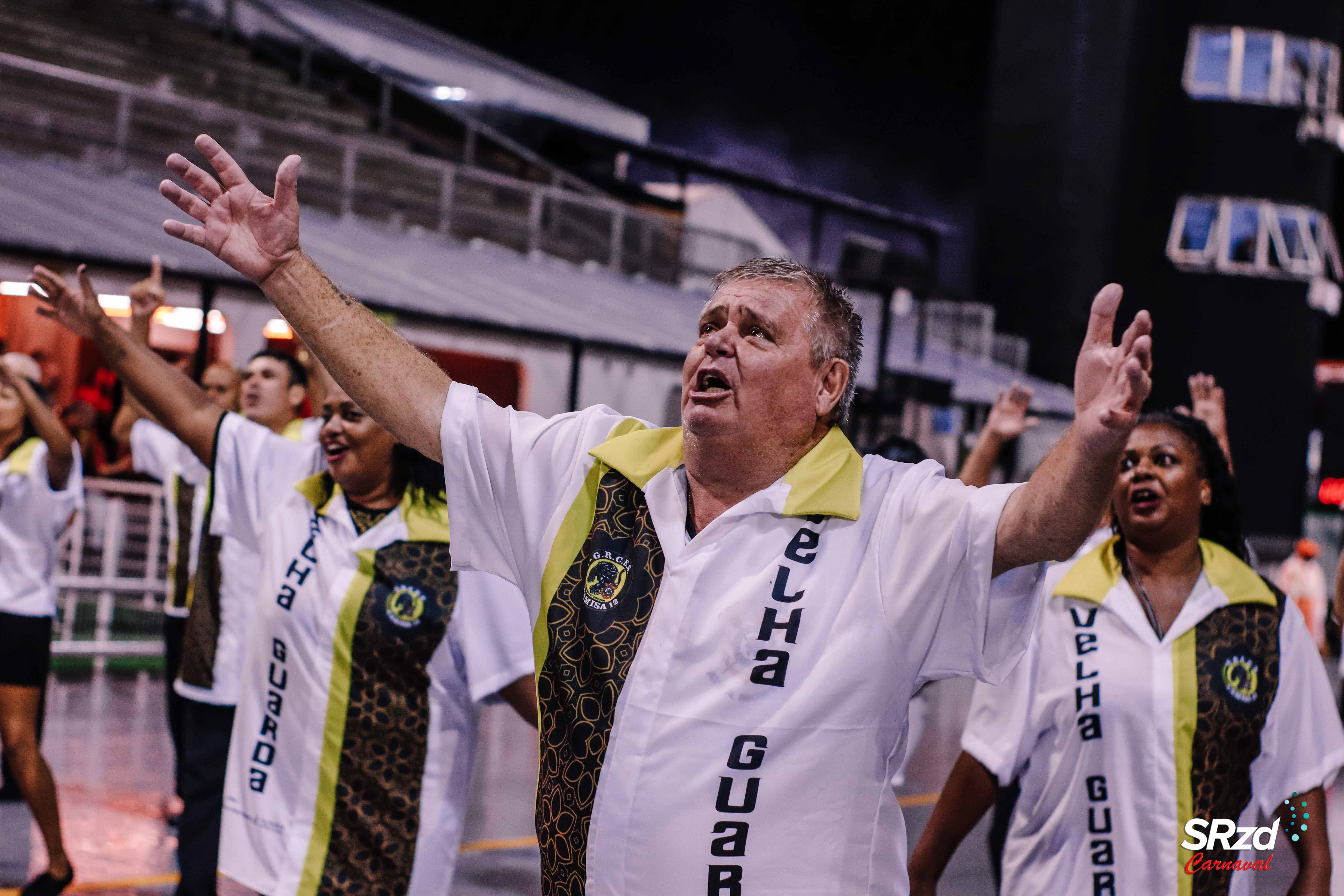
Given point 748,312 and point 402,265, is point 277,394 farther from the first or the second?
point 402,265

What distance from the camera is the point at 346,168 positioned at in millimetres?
13547

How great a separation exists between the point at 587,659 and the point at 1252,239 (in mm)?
19448

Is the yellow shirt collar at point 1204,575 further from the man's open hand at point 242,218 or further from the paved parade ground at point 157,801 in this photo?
the paved parade ground at point 157,801

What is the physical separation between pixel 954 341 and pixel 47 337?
1267 cm

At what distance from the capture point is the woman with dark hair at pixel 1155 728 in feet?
9.73

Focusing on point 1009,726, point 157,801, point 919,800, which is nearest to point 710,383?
point 1009,726

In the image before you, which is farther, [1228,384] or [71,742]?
[1228,384]

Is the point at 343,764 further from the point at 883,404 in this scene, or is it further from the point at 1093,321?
the point at 883,404

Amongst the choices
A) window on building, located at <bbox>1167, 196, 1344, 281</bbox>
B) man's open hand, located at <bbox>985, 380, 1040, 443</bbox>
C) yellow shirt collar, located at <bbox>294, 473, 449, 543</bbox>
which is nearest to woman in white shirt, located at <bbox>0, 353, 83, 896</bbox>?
yellow shirt collar, located at <bbox>294, 473, 449, 543</bbox>

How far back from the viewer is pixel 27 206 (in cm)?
958

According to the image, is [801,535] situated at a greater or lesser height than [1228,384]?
lesser

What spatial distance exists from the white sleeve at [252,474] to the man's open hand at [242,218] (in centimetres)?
163

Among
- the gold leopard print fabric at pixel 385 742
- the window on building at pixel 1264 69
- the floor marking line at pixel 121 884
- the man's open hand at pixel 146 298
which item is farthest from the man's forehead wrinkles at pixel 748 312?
the window on building at pixel 1264 69

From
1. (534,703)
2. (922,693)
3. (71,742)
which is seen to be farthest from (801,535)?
(71,742)
